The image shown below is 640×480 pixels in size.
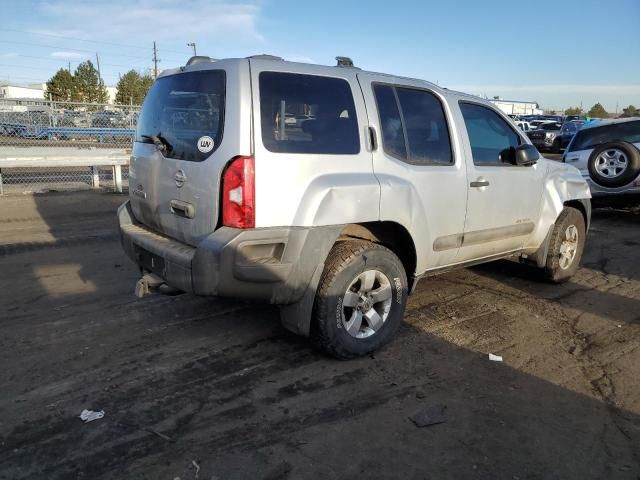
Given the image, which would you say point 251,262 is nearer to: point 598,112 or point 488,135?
point 488,135

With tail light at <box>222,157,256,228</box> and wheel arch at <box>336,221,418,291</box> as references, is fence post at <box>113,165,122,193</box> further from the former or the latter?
tail light at <box>222,157,256,228</box>

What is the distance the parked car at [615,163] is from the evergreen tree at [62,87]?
4719 centimetres

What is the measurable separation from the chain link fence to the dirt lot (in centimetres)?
668

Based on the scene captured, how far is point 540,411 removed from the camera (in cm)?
334

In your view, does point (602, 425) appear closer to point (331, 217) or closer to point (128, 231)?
point (331, 217)

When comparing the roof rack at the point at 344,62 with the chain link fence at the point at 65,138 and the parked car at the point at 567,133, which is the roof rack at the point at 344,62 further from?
the parked car at the point at 567,133

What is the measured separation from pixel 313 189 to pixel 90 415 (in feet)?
6.26

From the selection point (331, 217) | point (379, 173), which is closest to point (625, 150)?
point (379, 173)

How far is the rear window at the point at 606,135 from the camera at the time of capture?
9.55 m

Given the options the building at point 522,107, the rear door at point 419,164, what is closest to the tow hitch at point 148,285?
the rear door at point 419,164

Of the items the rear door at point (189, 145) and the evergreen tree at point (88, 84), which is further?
the evergreen tree at point (88, 84)

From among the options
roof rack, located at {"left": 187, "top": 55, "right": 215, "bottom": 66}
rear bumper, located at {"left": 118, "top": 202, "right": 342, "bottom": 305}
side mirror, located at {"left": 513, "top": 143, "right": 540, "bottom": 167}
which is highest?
roof rack, located at {"left": 187, "top": 55, "right": 215, "bottom": 66}

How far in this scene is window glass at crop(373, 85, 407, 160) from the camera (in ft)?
13.0

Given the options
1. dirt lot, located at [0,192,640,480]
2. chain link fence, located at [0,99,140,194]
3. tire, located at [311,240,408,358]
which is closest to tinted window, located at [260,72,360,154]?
tire, located at [311,240,408,358]
